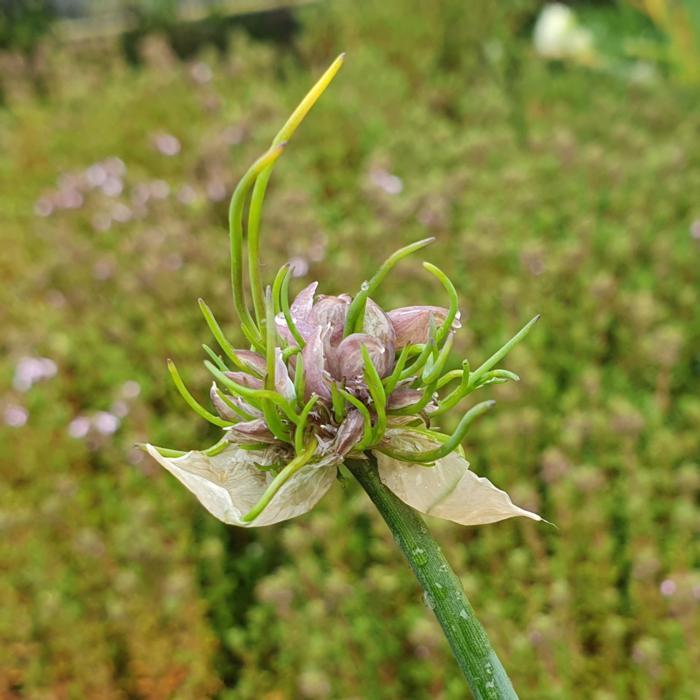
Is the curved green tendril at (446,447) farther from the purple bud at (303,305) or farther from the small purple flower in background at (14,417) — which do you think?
the small purple flower in background at (14,417)

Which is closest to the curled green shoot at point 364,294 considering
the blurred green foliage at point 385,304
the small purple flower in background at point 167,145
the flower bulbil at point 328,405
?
the flower bulbil at point 328,405

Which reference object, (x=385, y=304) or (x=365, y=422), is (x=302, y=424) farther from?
(x=385, y=304)

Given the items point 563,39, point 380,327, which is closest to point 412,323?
point 380,327

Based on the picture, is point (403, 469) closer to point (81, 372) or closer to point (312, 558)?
point (312, 558)

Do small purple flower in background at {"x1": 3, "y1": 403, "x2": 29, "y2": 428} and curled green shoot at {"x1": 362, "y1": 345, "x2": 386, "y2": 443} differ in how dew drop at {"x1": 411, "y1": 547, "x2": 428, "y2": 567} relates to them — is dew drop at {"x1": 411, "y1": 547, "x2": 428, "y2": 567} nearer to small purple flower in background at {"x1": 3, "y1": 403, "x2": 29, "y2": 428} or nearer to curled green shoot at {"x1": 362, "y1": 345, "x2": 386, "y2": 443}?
curled green shoot at {"x1": 362, "y1": 345, "x2": 386, "y2": 443}

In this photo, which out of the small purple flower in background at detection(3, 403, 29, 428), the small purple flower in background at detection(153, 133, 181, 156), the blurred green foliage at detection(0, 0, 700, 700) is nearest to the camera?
the blurred green foliage at detection(0, 0, 700, 700)

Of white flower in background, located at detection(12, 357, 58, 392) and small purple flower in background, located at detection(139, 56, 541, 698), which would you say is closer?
small purple flower in background, located at detection(139, 56, 541, 698)

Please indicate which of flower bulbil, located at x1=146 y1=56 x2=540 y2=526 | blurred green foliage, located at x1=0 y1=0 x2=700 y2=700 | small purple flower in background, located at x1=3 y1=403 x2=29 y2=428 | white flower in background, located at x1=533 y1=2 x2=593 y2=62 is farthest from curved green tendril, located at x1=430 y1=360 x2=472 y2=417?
white flower in background, located at x1=533 y1=2 x2=593 y2=62

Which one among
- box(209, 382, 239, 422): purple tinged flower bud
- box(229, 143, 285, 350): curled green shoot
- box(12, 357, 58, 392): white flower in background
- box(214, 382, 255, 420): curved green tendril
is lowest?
box(12, 357, 58, 392): white flower in background
